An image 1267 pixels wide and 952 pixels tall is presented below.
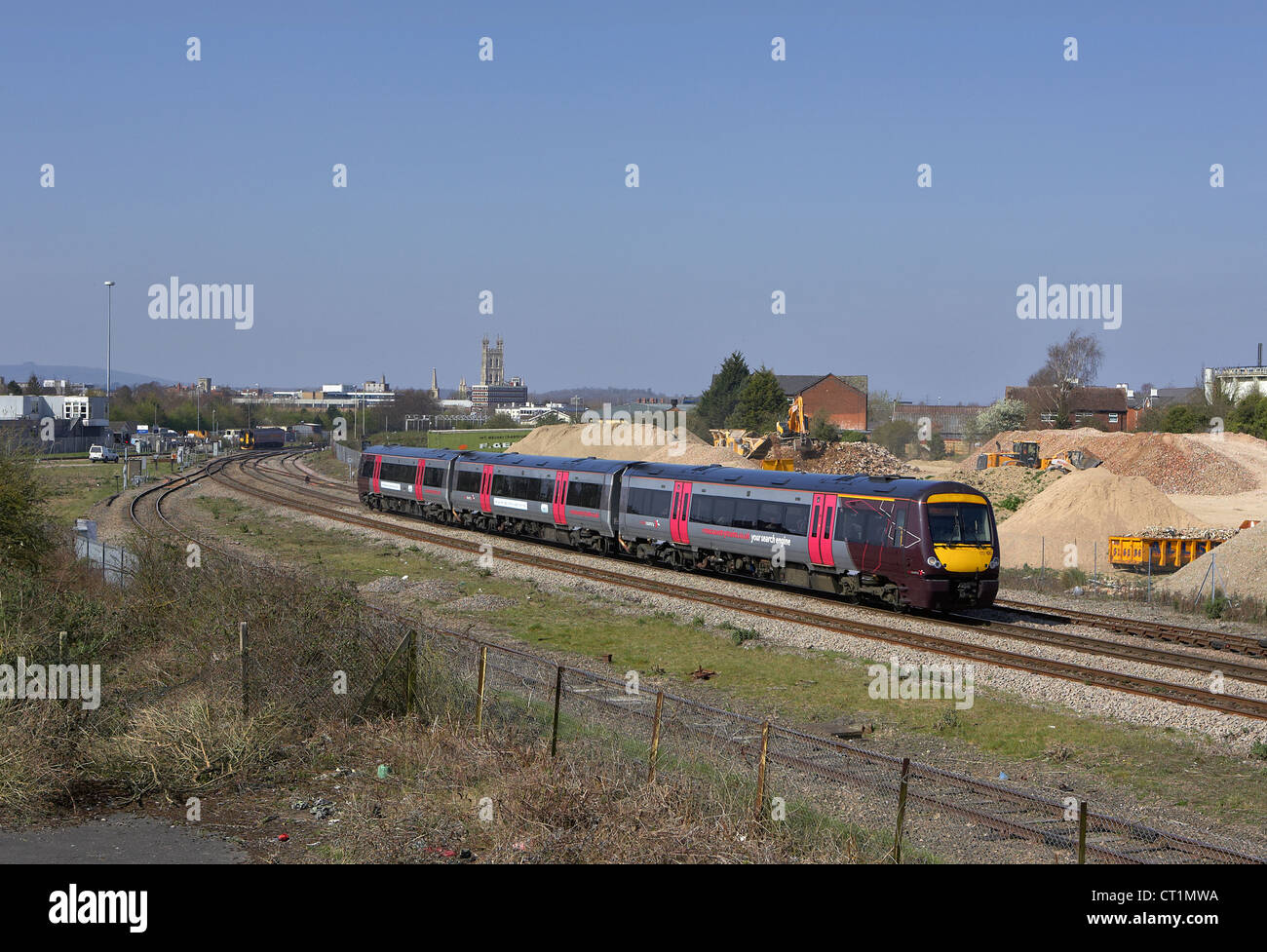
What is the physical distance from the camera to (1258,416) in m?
77.6

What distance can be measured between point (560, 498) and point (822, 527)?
43.3 feet

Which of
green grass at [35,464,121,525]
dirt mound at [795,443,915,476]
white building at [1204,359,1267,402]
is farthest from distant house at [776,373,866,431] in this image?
green grass at [35,464,121,525]

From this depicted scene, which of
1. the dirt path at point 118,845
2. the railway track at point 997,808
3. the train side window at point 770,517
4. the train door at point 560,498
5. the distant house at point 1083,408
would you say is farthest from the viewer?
the distant house at point 1083,408

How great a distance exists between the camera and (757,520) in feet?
96.2

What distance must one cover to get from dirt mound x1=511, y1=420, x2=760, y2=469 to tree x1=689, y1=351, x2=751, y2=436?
22.3 metres

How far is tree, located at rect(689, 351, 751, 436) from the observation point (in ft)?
368

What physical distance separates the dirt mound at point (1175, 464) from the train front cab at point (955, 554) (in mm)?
37109

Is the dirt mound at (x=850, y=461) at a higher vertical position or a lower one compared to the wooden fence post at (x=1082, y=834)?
higher

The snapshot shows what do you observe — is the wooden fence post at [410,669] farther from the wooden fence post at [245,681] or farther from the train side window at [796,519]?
the train side window at [796,519]

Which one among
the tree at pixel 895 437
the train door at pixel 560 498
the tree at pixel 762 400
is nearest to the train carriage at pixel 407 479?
the train door at pixel 560 498

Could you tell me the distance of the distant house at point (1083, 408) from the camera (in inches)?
3927

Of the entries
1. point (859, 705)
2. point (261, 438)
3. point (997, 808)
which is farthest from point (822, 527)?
point (261, 438)

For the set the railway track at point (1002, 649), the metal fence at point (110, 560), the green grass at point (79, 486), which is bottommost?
the railway track at point (1002, 649)

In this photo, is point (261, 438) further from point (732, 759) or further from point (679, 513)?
point (732, 759)
